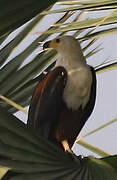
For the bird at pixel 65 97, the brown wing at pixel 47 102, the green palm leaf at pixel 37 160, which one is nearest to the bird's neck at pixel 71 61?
the bird at pixel 65 97

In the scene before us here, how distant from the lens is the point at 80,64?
1.93 meters

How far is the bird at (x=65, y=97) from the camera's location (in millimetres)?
1707

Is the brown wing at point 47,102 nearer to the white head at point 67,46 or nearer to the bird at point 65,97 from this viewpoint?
the bird at point 65,97

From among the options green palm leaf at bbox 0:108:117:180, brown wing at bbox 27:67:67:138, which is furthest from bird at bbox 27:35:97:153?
green palm leaf at bbox 0:108:117:180

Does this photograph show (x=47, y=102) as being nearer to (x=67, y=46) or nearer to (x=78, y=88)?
(x=78, y=88)

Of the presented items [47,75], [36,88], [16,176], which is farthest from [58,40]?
[16,176]

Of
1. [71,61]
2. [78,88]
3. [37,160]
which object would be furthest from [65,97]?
[37,160]

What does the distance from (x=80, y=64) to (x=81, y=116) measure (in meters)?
0.22

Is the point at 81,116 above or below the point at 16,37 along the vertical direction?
below

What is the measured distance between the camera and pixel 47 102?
1.73 metres

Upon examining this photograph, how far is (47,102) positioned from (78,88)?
0.15 m

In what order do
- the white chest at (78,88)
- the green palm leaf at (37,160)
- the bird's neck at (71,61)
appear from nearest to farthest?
1. the green palm leaf at (37,160)
2. the white chest at (78,88)
3. the bird's neck at (71,61)

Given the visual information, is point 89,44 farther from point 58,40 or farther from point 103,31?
point 103,31

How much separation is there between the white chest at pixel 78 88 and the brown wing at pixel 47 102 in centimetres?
3
